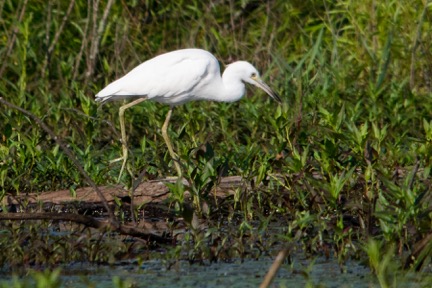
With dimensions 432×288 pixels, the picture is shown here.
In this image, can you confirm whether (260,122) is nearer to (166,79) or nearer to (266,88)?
(266,88)

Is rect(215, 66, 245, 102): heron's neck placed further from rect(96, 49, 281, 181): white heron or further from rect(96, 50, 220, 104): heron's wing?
rect(96, 50, 220, 104): heron's wing

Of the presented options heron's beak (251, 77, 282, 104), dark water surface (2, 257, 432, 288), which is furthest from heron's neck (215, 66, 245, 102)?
dark water surface (2, 257, 432, 288)

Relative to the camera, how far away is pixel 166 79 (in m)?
7.23

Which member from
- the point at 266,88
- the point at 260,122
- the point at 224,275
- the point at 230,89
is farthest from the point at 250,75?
the point at 224,275

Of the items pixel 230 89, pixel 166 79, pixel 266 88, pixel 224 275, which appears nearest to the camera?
pixel 224 275

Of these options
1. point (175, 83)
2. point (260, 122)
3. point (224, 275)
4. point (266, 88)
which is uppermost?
point (175, 83)

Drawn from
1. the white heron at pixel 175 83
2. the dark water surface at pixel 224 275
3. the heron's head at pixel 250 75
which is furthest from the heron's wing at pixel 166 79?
the dark water surface at pixel 224 275

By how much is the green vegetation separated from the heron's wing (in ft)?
0.67

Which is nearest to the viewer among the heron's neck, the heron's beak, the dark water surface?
the dark water surface

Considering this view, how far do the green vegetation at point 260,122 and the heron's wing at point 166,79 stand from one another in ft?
0.67

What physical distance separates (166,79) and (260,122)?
74 cm

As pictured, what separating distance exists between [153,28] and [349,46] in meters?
1.84

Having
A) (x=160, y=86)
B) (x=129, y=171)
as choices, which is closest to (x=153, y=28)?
(x=160, y=86)

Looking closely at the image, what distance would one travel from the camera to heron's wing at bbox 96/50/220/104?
721 centimetres
